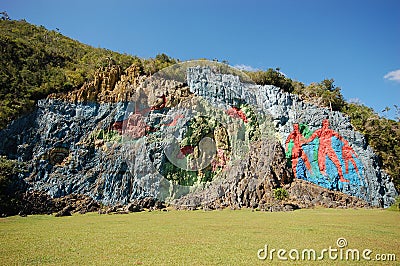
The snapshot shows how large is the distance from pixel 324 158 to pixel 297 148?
2.66 meters

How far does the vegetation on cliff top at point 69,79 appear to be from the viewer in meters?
29.7

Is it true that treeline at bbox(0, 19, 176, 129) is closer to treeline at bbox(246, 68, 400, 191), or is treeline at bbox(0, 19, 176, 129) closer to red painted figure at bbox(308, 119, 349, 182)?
treeline at bbox(246, 68, 400, 191)

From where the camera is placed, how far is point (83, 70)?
34.9 metres

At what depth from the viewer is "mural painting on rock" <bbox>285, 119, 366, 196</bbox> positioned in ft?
90.3

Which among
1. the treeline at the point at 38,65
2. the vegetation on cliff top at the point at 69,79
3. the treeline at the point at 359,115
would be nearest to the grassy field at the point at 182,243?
the treeline at the point at 359,115

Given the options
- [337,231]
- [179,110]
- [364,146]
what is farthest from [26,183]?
[364,146]

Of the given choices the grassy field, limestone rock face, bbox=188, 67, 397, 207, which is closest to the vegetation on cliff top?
limestone rock face, bbox=188, 67, 397, 207

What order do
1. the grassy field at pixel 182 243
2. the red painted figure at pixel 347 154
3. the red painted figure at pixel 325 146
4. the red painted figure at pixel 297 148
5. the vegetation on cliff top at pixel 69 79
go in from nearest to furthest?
the grassy field at pixel 182 243
the red painted figure at pixel 347 154
the red painted figure at pixel 325 146
the red painted figure at pixel 297 148
the vegetation on cliff top at pixel 69 79

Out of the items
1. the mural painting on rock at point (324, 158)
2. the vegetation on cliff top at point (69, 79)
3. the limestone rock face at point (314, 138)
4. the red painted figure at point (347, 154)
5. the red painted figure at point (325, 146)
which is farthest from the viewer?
the vegetation on cliff top at point (69, 79)

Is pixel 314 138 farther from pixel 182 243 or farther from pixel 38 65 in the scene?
pixel 38 65

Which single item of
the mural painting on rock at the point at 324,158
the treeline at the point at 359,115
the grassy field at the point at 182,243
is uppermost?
the treeline at the point at 359,115

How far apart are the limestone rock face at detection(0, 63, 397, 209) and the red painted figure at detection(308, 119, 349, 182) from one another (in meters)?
0.09

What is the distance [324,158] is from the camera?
2878 cm

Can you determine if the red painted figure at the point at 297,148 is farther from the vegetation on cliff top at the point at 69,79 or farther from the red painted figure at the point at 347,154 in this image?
the vegetation on cliff top at the point at 69,79
